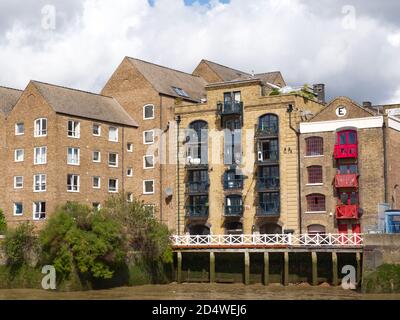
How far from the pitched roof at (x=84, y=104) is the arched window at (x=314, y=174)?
1608cm

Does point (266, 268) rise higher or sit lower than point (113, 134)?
lower

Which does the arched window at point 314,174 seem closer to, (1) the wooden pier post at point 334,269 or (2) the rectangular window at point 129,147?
(1) the wooden pier post at point 334,269

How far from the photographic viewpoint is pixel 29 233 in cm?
5181

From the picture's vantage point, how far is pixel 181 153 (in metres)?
66.3

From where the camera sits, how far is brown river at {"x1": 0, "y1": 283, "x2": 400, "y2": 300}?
44.8 metres

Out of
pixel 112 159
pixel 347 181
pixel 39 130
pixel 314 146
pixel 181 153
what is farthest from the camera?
pixel 181 153

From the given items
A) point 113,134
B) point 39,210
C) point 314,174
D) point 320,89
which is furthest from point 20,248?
point 320,89

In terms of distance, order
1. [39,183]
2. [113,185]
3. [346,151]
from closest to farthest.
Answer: [346,151] → [39,183] → [113,185]

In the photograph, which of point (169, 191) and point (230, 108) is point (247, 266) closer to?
point (169, 191)

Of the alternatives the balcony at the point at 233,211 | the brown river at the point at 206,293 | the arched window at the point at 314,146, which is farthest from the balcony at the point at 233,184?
the brown river at the point at 206,293

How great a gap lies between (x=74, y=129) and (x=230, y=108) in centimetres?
1283

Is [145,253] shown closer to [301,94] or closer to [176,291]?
[176,291]

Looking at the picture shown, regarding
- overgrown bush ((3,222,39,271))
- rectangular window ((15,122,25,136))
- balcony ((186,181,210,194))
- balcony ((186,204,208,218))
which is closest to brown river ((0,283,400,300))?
overgrown bush ((3,222,39,271))
